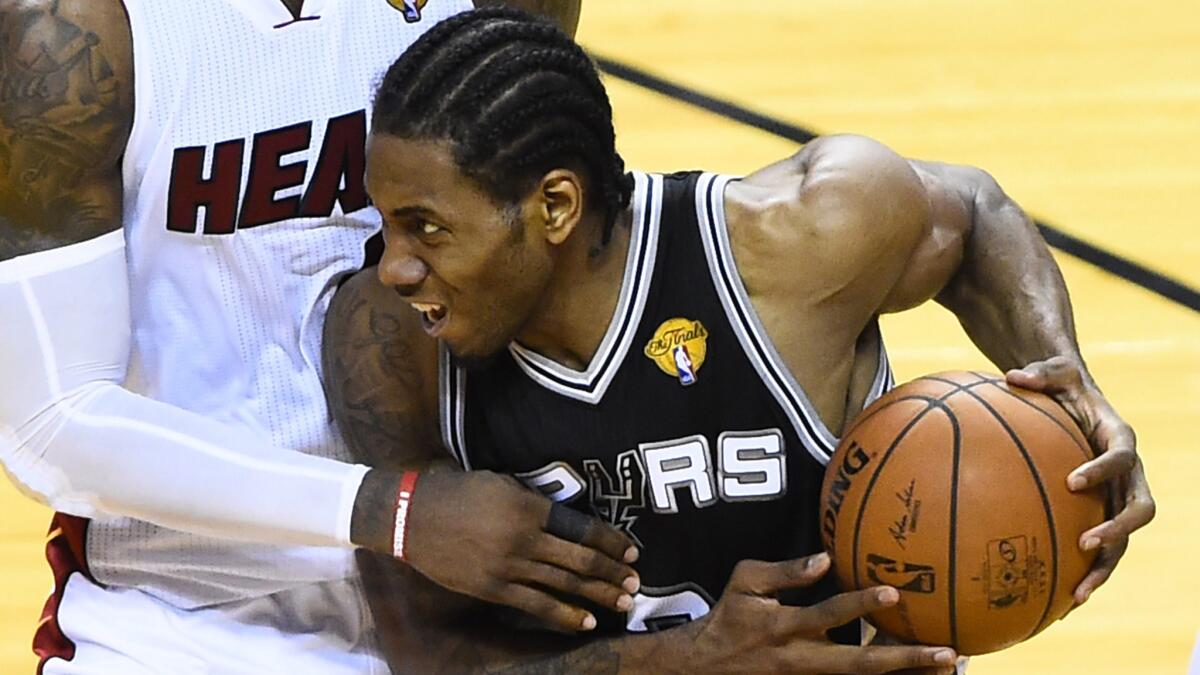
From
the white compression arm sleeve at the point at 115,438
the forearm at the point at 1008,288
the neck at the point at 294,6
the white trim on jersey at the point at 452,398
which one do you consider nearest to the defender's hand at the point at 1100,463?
the forearm at the point at 1008,288

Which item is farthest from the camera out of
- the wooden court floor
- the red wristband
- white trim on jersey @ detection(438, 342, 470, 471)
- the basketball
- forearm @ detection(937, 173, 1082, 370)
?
the wooden court floor

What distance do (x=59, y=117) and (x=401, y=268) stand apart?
466mm

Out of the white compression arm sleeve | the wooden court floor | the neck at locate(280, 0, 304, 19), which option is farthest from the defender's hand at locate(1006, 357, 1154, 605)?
the wooden court floor

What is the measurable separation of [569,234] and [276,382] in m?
0.53

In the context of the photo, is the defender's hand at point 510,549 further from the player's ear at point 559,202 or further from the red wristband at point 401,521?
the player's ear at point 559,202

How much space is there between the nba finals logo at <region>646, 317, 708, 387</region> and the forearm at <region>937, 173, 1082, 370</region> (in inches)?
16.7

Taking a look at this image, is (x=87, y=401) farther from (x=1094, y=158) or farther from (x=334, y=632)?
(x=1094, y=158)

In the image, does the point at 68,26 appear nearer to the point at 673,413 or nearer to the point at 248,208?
the point at 248,208

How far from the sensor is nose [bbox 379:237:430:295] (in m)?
2.29

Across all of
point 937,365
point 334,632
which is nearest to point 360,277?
point 334,632

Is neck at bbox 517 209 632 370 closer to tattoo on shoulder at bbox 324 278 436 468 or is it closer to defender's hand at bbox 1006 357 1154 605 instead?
tattoo on shoulder at bbox 324 278 436 468

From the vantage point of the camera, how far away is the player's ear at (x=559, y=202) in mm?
2332

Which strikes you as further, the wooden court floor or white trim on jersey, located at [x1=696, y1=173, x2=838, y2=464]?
the wooden court floor

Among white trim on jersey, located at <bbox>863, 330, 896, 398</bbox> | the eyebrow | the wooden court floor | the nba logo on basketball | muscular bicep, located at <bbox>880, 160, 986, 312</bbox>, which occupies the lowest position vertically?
the wooden court floor
